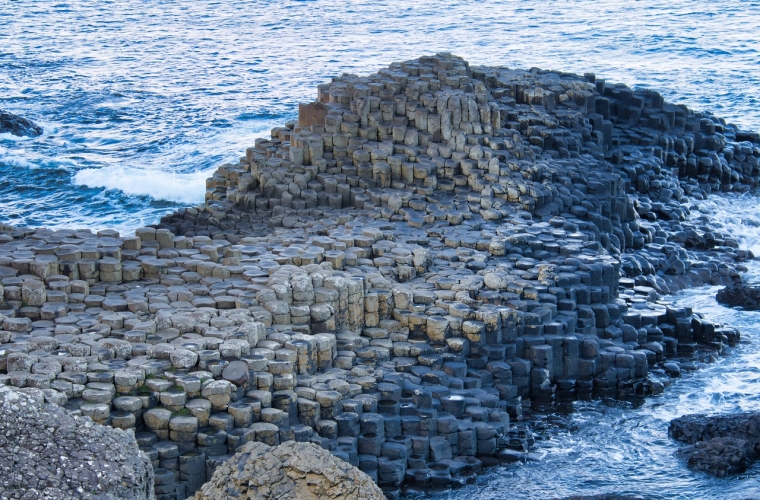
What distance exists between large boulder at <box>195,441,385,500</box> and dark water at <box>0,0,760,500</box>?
3914 mm

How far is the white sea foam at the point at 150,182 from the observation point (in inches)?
1310

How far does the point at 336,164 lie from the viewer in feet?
79.5

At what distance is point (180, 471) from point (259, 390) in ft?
5.49

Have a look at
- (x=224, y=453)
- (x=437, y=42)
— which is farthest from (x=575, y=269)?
(x=437, y=42)

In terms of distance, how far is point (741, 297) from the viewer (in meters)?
22.0

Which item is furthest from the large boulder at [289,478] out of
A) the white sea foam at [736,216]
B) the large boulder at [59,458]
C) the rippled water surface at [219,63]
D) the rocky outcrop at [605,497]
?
the rippled water surface at [219,63]

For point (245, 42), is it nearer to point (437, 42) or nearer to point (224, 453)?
point (437, 42)

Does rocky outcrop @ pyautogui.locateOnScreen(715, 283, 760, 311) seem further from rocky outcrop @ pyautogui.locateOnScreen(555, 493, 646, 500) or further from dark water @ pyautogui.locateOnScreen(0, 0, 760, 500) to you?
rocky outcrop @ pyautogui.locateOnScreen(555, 493, 646, 500)

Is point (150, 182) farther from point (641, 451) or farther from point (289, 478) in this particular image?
point (289, 478)

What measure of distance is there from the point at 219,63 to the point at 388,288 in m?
33.9

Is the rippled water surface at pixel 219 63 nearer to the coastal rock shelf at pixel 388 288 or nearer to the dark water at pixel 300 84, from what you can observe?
the dark water at pixel 300 84

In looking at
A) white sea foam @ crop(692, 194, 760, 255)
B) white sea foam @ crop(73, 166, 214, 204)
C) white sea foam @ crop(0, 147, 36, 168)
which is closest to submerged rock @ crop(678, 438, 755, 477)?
white sea foam @ crop(692, 194, 760, 255)

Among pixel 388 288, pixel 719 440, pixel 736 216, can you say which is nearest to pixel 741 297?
pixel 736 216

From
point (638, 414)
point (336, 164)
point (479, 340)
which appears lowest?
point (638, 414)
